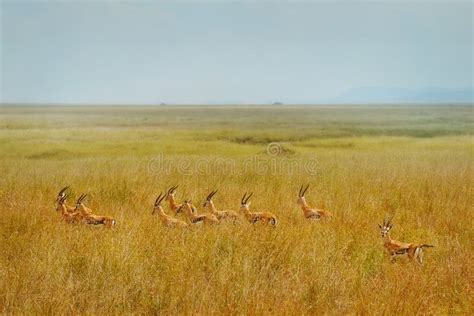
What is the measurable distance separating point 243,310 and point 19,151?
2505 centimetres

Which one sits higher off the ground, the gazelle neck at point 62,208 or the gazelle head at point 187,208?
the gazelle neck at point 62,208

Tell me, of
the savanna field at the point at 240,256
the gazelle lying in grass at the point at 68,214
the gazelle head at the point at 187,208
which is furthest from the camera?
the gazelle head at the point at 187,208

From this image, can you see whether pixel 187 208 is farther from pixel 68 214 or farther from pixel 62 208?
pixel 62 208

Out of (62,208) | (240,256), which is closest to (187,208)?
(62,208)

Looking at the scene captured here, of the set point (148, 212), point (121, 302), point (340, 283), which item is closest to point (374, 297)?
point (340, 283)

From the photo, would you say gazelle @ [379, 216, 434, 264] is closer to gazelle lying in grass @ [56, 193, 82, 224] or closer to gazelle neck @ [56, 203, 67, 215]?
gazelle lying in grass @ [56, 193, 82, 224]

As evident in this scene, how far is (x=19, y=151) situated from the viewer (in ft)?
88.6

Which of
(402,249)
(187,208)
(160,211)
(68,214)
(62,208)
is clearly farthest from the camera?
(187,208)

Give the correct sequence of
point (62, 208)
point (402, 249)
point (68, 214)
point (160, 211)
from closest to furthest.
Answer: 1. point (402, 249)
2. point (68, 214)
3. point (160, 211)
4. point (62, 208)

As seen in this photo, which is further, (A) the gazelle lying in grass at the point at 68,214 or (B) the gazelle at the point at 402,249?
(A) the gazelle lying in grass at the point at 68,214

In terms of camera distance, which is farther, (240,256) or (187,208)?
(187,208)

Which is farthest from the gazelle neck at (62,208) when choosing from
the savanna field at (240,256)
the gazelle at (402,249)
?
the gazelle at (402,249)

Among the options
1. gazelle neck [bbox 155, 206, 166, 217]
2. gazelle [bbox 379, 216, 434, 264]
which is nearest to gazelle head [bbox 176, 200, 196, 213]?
gazelle neck [bbox 155, 206, 166, 217]

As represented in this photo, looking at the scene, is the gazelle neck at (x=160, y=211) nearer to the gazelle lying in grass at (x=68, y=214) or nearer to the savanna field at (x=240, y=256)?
the savanna field at (x=240, y=256)
